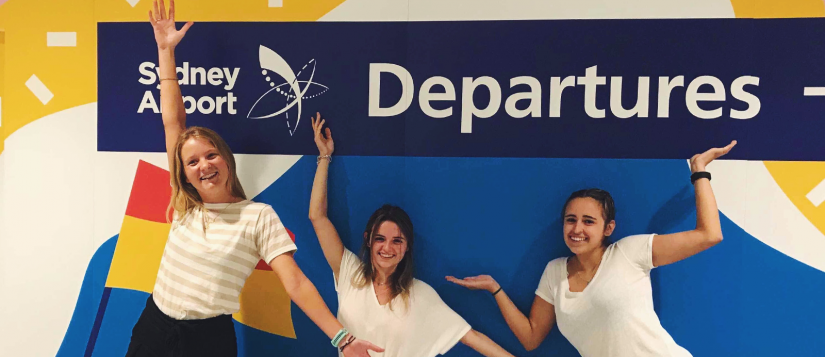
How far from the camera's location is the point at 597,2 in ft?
7.55

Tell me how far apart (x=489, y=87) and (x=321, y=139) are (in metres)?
0.83

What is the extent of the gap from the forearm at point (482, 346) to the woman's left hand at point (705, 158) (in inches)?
46.7

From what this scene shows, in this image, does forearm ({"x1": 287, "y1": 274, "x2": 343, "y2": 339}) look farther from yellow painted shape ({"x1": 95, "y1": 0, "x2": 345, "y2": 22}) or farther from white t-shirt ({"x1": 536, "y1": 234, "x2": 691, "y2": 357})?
yellow painted shape ({"x1": 95, "y1": 0, "x2": 345, "y2": 22})

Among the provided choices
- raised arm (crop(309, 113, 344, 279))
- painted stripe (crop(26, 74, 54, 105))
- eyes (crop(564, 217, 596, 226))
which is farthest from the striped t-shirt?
eyes (crop(564, 217, 596, 226))

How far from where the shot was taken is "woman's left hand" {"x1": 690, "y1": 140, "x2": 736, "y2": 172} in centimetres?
220

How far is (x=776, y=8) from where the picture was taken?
2260mm

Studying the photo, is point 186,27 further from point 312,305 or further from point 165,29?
point 312,305

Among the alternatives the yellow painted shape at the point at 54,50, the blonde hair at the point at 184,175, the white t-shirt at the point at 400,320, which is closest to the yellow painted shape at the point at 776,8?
the white t-shirt at the point at 400,320

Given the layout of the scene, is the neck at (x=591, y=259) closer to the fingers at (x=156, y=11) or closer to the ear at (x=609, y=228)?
the ear at (x=609, y=228)

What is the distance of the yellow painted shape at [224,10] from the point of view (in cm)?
239

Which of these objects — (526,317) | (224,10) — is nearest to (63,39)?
(224,10)

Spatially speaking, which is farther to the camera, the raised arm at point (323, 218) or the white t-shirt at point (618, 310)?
the raised arm at point (323, 218)

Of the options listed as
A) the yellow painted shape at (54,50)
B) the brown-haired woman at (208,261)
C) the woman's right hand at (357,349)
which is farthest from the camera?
the yellow painted shape at (54,50)

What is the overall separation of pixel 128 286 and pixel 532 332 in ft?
6.55
